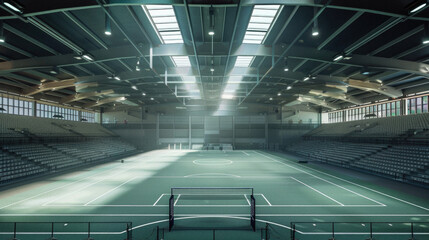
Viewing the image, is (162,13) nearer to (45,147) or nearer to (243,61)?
(243,61)

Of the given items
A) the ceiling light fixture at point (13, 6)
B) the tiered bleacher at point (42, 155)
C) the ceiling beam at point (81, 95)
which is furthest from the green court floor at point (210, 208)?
the ceiling beam at point (81, 95)

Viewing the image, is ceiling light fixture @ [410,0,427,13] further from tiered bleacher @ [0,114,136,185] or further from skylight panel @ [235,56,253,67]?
tiered bleacher @ [0,114,136,185]

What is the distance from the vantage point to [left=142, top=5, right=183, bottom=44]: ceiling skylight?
38.3 ft

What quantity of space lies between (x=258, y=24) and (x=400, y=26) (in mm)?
8921

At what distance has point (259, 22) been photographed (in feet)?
43.1

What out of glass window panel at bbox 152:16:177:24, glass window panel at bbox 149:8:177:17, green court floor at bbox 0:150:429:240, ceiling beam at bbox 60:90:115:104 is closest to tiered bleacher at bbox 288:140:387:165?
green court floor at bbox 0:150:429:240

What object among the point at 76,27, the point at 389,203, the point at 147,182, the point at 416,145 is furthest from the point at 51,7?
the point at 416,145

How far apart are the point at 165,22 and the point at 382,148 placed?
29.2 metres

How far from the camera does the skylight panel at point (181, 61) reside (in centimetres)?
1969

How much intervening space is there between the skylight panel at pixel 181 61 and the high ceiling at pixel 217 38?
0.11 meters

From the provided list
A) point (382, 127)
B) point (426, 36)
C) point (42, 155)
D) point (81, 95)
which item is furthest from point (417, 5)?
point (81, 95)

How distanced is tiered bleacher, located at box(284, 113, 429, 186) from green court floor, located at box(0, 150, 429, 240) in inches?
203

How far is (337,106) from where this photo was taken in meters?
41.4

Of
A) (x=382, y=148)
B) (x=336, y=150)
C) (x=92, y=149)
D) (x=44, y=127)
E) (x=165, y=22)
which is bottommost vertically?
(x=92, y=149)
